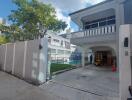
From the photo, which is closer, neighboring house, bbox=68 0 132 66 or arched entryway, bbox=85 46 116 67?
neighboring house, bbox=68 0 132 66

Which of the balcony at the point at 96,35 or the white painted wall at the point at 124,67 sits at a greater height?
the balcony at the point at 96,35

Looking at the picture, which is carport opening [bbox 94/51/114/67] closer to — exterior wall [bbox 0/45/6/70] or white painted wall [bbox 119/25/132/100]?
exterior wall [bbox 0/45/6/70]

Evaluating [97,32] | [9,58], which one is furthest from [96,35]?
[9,58]

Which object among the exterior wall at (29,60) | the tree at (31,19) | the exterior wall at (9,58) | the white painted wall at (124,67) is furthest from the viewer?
the tree at (31,19)

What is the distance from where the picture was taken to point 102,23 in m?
14.6

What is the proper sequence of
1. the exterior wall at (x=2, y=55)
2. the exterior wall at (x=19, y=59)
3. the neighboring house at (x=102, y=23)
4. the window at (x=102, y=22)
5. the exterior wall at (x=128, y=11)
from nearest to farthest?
the exterior wall at (x=128, y=11)
the exterior wall at (x=19, y=59)
the neighboring house at (x=102, y=23)
the window at (x=102, y=22)
the exterior wall at (x=2, y=55)

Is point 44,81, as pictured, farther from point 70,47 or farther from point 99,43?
point 70,47

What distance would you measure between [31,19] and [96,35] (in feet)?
25.6

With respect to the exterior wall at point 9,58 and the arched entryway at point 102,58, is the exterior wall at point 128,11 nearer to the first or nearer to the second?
the arched entryway at point 102,58

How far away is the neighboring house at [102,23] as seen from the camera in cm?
1073

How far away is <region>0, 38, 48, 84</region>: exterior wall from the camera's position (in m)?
8.57

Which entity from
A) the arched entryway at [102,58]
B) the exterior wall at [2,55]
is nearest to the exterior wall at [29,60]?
the exterior wall at [2,55]

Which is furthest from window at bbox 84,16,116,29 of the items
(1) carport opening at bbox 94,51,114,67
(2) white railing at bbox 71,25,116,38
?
(1) carport opening at bbox 94,51,114,67

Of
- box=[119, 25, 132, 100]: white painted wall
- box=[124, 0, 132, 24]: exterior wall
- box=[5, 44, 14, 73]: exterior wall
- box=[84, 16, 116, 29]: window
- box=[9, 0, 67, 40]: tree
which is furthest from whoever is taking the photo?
box=[9, 0, 67, 40]: tree
